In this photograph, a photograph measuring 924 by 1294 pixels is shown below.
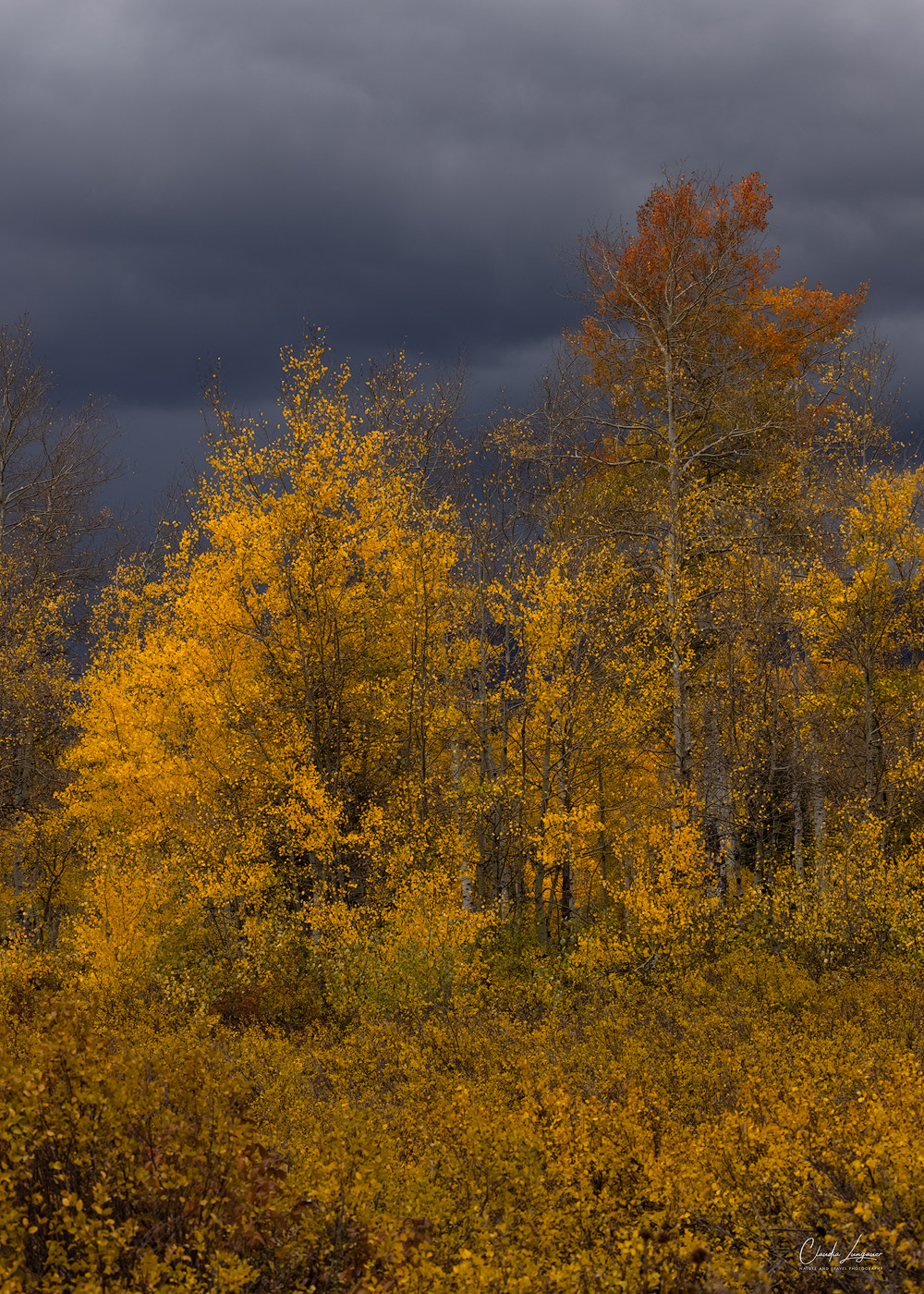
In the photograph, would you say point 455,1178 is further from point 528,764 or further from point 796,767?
point 796,767

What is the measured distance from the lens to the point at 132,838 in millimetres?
16016

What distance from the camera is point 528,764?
16922mm

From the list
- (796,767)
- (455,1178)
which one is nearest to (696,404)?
(796,767)

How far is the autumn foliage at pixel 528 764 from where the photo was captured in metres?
8.17

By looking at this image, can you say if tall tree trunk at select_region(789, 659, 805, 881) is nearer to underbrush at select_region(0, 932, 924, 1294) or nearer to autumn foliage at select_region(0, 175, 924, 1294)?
autumn foliage at select_region(0, 175, 924, 1294)

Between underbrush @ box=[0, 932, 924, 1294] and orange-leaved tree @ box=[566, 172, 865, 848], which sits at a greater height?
orange-leaved tree @ box=[566, 172, 865, 848]

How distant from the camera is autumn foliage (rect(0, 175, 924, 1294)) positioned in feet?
26.8
